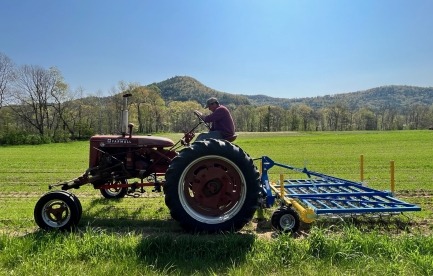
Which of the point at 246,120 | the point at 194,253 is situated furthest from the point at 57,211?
the point at 246,120

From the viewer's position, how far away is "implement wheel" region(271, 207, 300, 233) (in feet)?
18.0

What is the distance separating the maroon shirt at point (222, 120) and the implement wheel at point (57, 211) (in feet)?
8.84

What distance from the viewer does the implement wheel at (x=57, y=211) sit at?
18.0ft

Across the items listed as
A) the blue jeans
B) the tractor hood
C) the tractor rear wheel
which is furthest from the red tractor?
the tractor hood

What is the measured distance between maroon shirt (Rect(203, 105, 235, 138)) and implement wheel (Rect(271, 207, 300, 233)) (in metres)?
1.83

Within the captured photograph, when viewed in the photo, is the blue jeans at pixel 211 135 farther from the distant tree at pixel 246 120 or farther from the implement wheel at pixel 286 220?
the distant tree at pixel 246 120

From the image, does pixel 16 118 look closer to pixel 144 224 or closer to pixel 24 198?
pixel 24 198

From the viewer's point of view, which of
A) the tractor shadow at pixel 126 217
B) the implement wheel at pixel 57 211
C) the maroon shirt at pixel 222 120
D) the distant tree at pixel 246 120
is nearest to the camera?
the implement wheel at pixel 57 211

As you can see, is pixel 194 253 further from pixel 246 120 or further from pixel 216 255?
pixel 246 120

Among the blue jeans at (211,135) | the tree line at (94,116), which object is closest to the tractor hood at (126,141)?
the blue jeans at (211,135)

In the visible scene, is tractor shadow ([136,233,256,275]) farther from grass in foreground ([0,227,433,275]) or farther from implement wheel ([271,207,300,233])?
implement wheel ([271,207,300,233])

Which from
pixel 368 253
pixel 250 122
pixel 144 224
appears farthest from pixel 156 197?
pixel 250 122

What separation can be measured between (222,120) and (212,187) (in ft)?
5.14

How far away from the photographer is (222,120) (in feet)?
21.5
